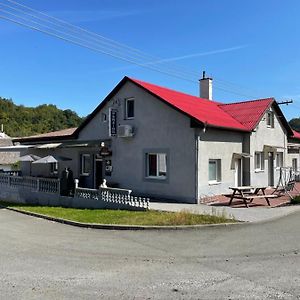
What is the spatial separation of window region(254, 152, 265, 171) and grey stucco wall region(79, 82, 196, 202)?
6.56 m

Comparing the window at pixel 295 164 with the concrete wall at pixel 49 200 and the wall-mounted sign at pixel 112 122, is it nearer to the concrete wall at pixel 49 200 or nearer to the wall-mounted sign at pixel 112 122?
the wall-mounted sign at pixel 112 122

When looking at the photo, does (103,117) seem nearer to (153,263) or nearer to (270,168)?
(270,168)

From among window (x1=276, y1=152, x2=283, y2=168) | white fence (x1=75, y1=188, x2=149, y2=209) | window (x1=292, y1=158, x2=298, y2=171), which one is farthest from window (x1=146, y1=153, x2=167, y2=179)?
window (x1=292, y1=158, x2=298, y2=171)

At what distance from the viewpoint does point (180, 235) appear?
11.4 metres

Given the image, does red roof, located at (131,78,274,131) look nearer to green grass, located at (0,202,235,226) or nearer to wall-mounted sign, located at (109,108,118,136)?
wall-mounted sign, located at (109,108,118,136)

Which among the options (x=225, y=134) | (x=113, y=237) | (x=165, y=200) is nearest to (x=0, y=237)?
(x=113, y=237)

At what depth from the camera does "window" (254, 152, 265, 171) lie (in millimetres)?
23336

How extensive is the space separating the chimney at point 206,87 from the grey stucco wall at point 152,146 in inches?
395

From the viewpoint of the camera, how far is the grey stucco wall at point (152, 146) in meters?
18.5

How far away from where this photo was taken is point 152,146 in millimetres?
20094

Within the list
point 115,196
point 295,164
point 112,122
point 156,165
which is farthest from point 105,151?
point 295,164

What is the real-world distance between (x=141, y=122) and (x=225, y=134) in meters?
4.43

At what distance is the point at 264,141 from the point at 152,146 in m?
7.85

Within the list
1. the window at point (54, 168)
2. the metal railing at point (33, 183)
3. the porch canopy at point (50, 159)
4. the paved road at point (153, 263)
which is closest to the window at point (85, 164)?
the porch canopy at point (50, 159)
